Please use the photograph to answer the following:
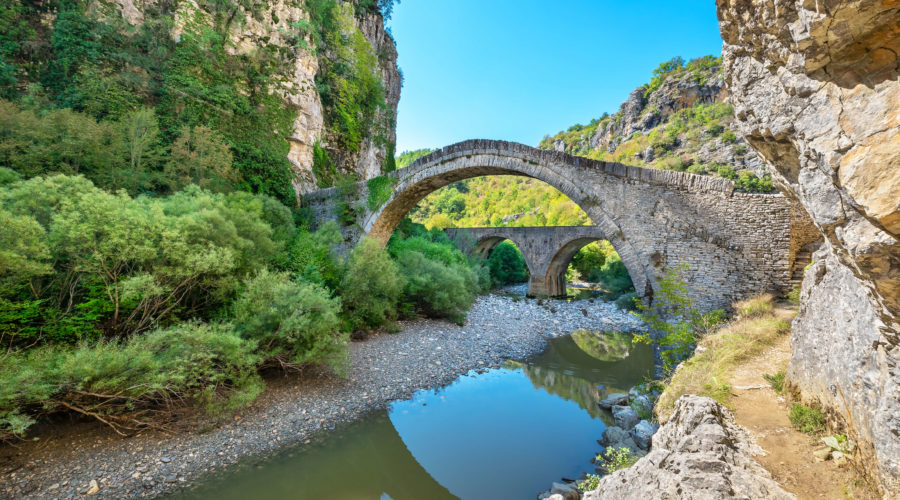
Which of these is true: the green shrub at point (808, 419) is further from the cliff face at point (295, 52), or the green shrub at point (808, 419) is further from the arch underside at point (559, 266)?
the arch underside at point (559, 266)

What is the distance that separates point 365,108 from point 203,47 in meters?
6.44

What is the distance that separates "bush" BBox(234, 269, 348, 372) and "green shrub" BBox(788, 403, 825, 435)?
235 inches

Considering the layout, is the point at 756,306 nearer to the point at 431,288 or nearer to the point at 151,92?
the point at 431,288

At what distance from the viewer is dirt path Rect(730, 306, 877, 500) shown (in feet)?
5.83

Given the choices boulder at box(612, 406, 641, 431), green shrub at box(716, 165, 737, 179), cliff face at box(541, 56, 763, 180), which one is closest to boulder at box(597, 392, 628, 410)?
boulder at box(612, 406, 641, 431)

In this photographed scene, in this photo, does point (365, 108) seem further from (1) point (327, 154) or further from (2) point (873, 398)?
(2) point (873, 398)

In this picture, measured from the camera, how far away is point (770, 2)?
1.46 m

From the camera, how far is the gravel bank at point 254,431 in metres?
3.72

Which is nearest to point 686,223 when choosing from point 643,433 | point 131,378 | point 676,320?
point 676,320

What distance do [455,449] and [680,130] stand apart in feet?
129

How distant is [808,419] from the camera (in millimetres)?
2320

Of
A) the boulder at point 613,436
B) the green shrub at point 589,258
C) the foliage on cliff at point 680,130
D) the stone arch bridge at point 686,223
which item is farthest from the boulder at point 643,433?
the foliage on cliff at point 680,130

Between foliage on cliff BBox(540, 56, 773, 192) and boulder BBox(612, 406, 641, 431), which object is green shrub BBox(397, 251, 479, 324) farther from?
foliage on cliff BBox(540, 56, 773, 192)

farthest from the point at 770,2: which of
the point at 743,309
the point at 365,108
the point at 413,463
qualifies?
the point at 365,108
